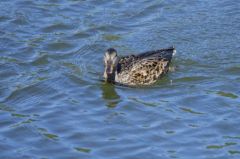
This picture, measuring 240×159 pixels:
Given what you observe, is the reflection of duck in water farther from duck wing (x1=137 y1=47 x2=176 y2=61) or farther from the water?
duck wing (x1=137 y1=47 x2=176 y2=61)

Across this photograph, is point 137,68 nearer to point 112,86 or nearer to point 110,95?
point 112,86

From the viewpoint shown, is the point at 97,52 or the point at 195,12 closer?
the point at 97,52

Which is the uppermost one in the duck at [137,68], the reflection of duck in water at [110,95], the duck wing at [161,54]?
the duck wing at [161,54]

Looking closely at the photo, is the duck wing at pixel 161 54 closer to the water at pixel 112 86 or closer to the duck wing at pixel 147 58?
the duck wing at pixel 147 58

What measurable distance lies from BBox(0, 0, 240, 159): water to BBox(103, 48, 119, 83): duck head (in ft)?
0.68

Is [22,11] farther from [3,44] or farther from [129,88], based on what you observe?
[129,88]

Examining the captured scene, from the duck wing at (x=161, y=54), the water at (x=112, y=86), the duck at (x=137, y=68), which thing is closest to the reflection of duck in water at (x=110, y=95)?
the water at (x=112, y=86)

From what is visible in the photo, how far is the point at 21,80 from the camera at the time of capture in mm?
14852

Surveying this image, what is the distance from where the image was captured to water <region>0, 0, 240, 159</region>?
12102 millimetres

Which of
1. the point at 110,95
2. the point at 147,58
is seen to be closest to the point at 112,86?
the point at 110,95

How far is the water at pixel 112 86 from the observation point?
1210cm

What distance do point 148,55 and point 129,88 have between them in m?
1.13

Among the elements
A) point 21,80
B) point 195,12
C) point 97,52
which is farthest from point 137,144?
point 195,12

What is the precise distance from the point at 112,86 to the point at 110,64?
47 centimetres
